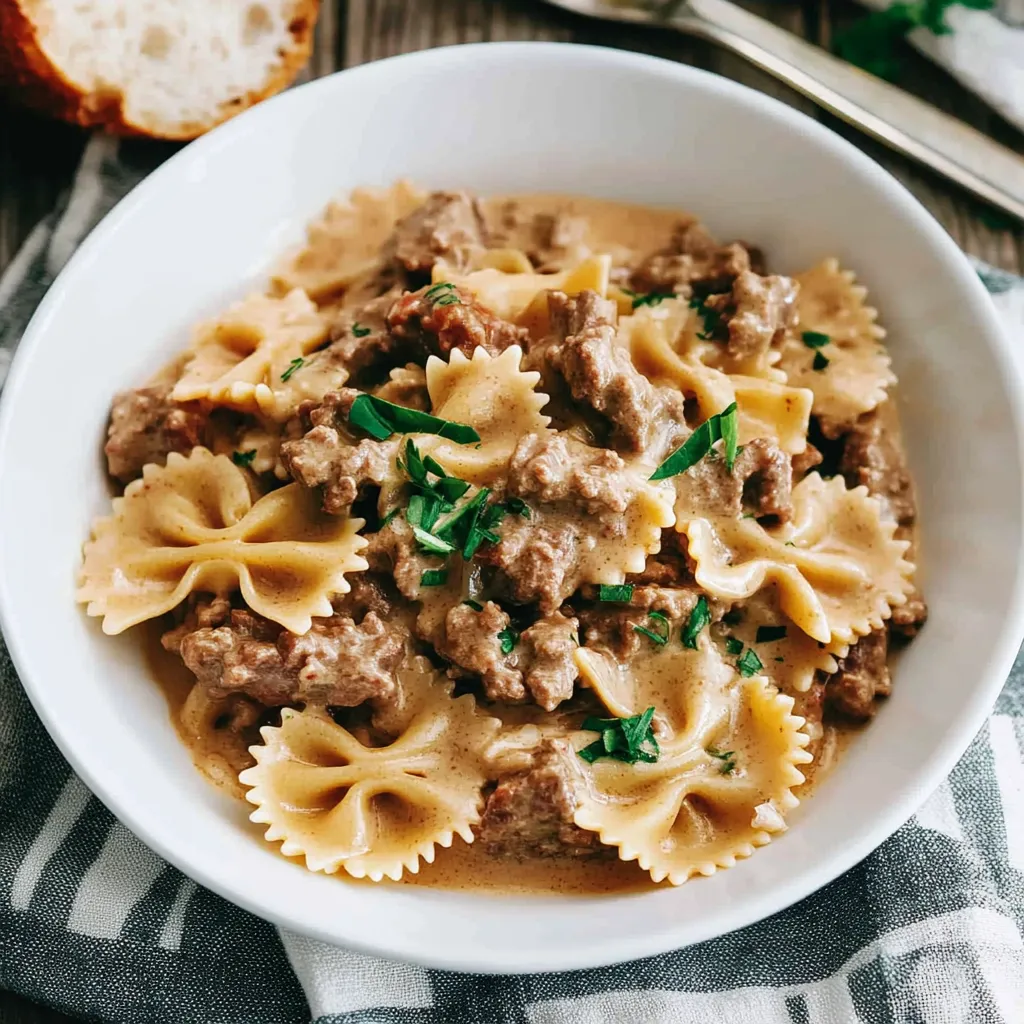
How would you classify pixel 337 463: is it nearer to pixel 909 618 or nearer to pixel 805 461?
pixel 805 461

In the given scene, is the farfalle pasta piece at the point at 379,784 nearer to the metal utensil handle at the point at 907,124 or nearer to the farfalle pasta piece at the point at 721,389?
the farfalle pasta piece at the point at 721,389

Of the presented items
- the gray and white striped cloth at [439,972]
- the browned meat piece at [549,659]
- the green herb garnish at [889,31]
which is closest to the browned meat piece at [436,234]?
the browned meat piece at [549,659]

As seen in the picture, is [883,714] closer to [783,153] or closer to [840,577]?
[840,577]

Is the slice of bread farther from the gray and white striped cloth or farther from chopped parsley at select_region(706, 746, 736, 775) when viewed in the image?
chopped parsley at select_region(706, 746, 736, 775)

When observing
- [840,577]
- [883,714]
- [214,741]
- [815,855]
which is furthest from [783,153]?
[214,741]

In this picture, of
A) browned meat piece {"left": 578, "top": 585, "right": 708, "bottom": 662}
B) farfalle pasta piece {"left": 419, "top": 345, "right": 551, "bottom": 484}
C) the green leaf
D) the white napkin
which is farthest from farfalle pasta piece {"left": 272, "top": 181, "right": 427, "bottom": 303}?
the white napkin

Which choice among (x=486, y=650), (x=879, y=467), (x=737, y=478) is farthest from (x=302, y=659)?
(x=879, y=467)
